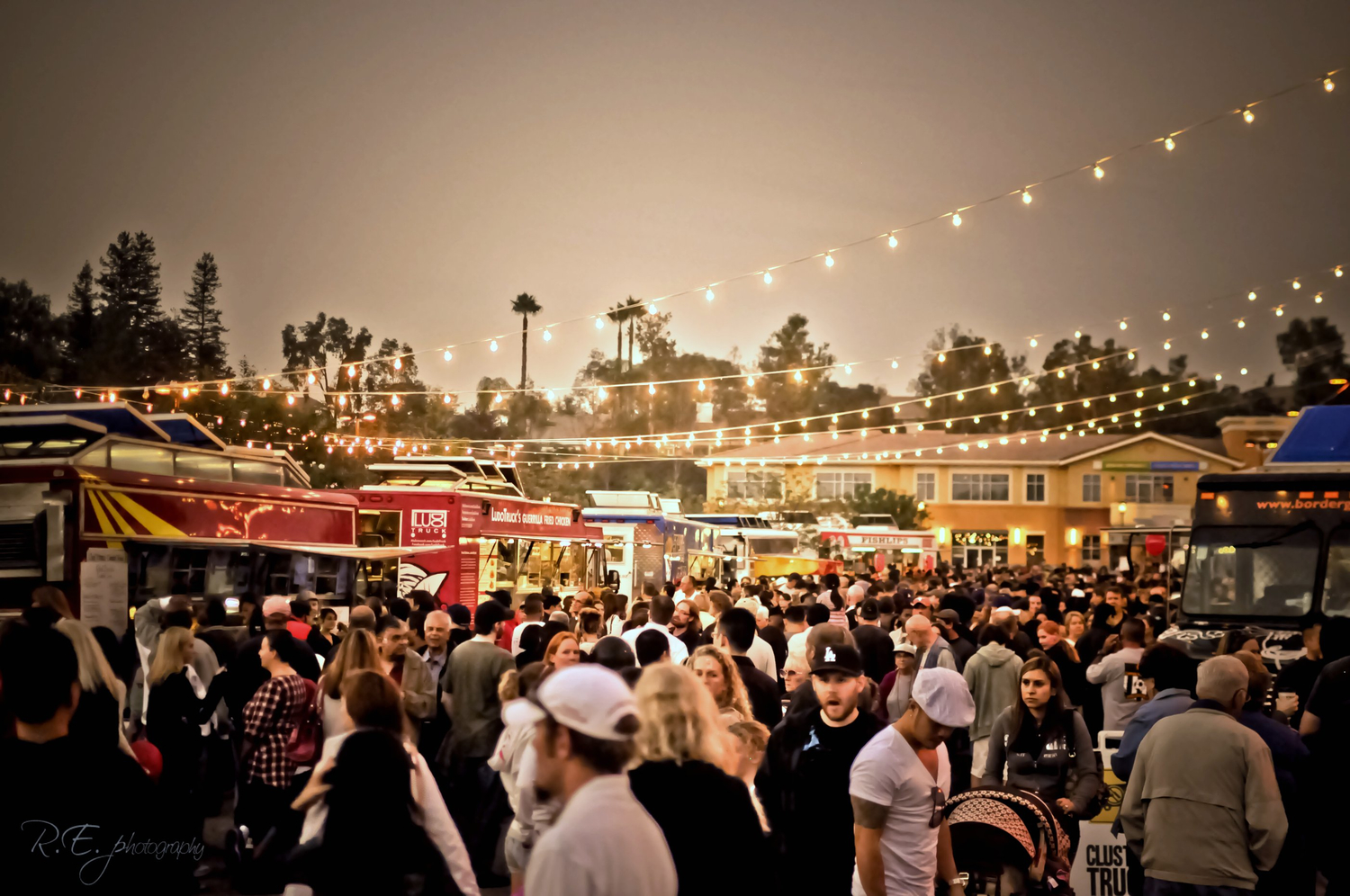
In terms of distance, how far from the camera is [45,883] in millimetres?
3412

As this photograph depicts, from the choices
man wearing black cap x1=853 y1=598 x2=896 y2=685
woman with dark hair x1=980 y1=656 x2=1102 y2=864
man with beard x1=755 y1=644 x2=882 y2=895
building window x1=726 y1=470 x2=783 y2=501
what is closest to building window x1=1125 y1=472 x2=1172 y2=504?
building window x1=726 y1=470 x2=783 y2=501

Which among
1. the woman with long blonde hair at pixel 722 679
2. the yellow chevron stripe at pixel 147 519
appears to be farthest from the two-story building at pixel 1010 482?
the woman with long blonde hair at pixel 722 679

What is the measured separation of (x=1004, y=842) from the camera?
5.79 m

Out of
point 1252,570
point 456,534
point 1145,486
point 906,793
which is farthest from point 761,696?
point 1145,486

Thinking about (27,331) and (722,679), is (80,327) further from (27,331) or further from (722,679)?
(722,679)

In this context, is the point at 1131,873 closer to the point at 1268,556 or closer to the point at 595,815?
the point at 595,815

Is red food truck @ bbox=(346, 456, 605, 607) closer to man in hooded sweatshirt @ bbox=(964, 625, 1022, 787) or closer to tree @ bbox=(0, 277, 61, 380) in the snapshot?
man in hooded sweatshirt @ bbox=(964, 625, 1022, 787)

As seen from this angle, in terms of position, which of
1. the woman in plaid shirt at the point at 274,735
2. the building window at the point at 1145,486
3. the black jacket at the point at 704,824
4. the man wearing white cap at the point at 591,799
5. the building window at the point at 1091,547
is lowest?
the building window at the point at 1091,547

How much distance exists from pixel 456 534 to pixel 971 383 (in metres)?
71.1

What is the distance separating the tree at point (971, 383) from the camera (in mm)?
82562

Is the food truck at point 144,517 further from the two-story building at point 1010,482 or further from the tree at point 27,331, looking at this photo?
the two-story building at point 1010,482

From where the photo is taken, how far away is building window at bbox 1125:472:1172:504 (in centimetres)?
6234

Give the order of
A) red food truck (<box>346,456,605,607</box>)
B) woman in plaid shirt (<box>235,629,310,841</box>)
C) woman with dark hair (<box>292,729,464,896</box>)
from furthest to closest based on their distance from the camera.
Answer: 1. red food truck (<box>346,456,605,607</box>)
2. woman in plaid shirt (<box>235,629,310,841</box>)
3. woman with dark hair (<box>292,729,464,896</box>)

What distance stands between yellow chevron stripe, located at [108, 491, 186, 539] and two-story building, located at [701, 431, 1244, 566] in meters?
46.3
